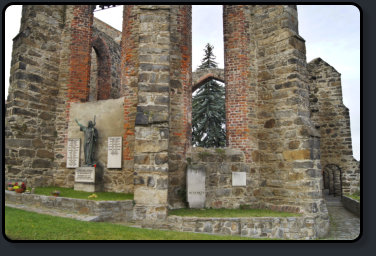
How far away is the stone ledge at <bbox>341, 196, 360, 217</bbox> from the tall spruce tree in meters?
9.19

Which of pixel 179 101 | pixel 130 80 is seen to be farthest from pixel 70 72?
pixel 179 101

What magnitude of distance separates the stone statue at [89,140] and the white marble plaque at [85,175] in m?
0.22

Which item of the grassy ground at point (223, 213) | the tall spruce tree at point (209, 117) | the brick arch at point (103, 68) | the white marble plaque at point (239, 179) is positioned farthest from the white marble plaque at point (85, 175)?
the tall spruce tree at point (209, 117)

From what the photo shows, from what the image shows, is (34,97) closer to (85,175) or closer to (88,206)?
(85,175)

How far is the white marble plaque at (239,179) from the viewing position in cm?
851

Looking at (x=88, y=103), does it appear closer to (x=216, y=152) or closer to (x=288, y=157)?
(x=216, y=152)

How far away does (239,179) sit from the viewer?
28.0ft

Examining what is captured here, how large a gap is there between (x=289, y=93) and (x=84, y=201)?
626 cm

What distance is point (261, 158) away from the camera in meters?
8.86

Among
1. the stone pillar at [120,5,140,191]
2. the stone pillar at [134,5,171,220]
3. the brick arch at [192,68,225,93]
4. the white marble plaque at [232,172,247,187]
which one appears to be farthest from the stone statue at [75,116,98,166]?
the brick arch at [192,68,225,93]

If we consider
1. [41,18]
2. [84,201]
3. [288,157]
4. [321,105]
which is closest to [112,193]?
[84,201]

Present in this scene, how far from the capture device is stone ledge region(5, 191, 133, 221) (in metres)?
6.77

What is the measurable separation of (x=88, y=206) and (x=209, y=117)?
14.9m

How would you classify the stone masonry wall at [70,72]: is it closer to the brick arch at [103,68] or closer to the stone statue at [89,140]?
the stone statue at [89,140]
